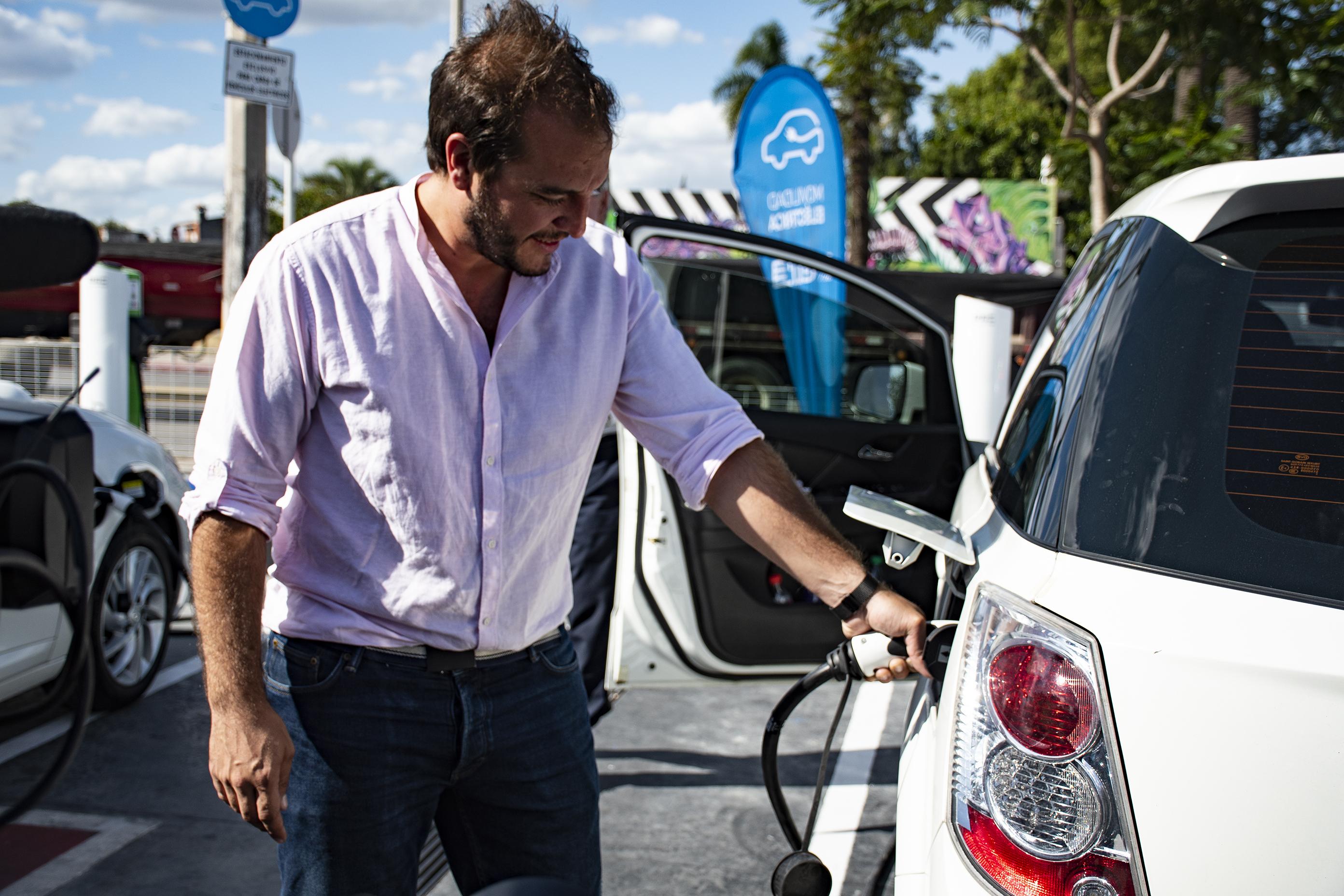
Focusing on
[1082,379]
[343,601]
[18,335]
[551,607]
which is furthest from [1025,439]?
[18,335]

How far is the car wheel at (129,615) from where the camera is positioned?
441cm

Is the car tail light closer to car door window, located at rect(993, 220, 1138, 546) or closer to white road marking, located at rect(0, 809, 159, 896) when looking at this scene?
car door window, located at rect(993, 220, 1138, 546)

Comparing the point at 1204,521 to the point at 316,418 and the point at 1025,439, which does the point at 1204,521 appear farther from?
the point at 316,418

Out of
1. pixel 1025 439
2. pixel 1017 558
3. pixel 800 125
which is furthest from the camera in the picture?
pixel 800 125

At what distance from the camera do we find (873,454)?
3.82m

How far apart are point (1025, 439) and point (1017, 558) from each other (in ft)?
Answer: 1.73

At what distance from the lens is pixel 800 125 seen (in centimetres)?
710

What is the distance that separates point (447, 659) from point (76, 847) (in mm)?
2324

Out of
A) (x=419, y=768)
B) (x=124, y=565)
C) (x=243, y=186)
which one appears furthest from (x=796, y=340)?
(x=243, y=186)

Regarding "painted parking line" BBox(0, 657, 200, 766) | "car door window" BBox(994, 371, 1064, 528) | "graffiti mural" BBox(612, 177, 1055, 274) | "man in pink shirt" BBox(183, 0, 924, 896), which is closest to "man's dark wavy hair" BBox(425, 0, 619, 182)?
"man in pink shirt" BBox(183, 0, 924, 896)

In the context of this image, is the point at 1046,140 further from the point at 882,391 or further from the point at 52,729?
the point at 52,729

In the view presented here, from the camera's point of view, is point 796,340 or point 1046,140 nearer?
point 796,340

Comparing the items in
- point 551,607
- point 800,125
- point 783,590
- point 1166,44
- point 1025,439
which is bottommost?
point 783,590

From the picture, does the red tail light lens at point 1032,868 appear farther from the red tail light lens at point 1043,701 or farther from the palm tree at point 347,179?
the palm tree at point 347,179
